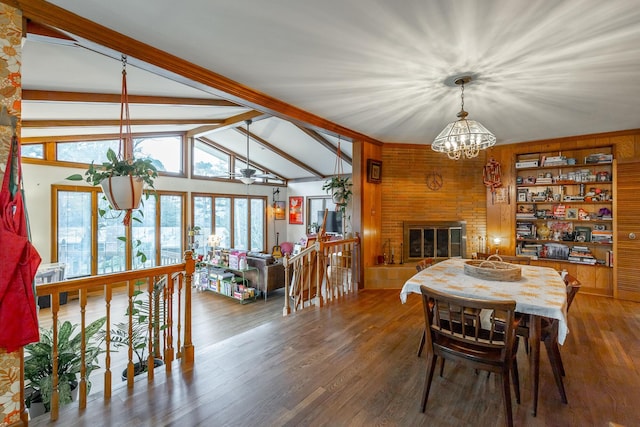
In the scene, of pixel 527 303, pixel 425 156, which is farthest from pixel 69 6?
pixel 425 156

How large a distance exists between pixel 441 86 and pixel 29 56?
358 centimetres

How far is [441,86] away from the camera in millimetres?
2893

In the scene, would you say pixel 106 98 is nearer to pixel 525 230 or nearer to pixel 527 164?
pixel 527 164

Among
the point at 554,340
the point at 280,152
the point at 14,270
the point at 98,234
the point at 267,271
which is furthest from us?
the point at 280,152

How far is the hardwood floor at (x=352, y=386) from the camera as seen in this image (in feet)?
6.00

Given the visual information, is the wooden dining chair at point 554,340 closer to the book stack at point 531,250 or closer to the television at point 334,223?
the book stack at point 531,250

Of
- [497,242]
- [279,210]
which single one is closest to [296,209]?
[279,210]

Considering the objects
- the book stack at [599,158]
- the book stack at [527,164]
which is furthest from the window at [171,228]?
the book stack at [599,158]

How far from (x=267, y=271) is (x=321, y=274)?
173 cm

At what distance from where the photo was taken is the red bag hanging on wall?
1522mm

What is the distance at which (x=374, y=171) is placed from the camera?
4.91m

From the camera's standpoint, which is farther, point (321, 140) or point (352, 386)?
point (321, 140)

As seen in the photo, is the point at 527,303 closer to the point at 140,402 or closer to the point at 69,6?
the point at 140,402

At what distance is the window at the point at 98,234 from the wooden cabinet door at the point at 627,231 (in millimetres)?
7628
